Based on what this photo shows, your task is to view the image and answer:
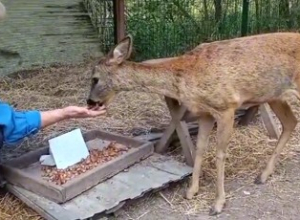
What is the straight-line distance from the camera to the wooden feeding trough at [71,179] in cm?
363

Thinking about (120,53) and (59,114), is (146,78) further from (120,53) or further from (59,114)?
(59,114)

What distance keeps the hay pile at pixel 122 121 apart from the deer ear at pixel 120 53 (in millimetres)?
1141

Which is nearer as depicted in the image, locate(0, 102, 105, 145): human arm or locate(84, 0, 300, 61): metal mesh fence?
locate(0, 102, 105, 145): human arm

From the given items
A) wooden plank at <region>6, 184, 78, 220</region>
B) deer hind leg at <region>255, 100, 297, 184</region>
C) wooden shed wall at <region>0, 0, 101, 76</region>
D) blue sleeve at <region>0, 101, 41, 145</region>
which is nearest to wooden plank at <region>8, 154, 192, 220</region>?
wooden plank at <region>6, 184, 78, 220</region>

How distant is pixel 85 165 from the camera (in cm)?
408

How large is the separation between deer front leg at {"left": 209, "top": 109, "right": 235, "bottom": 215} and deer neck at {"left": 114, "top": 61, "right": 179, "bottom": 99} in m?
0.39

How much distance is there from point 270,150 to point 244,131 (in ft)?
1.63

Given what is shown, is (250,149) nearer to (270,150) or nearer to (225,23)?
(270,150)

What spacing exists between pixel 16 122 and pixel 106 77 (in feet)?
2.56

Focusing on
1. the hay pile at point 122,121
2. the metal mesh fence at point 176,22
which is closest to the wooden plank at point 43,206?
the hay pile at point 122,121

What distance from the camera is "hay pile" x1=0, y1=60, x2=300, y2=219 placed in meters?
4.50

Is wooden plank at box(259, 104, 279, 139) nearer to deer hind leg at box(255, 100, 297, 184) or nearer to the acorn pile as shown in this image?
deer hind leg at box(255, 100, 297, 184)

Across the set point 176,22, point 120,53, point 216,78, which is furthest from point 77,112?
point 176,22

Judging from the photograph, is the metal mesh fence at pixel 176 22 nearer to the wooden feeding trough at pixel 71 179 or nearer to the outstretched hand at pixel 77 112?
the wooden feeding trough at pixel 71 179
